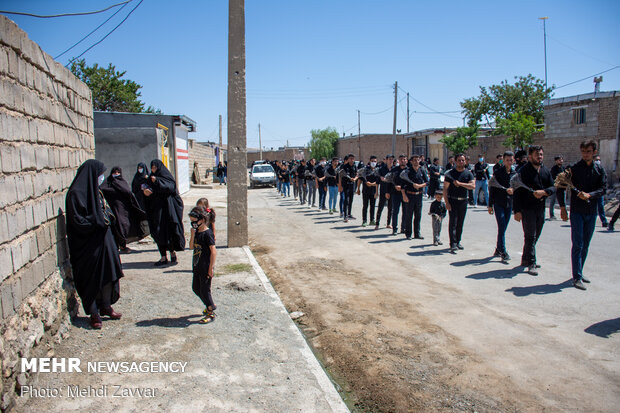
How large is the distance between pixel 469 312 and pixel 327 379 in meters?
2.35

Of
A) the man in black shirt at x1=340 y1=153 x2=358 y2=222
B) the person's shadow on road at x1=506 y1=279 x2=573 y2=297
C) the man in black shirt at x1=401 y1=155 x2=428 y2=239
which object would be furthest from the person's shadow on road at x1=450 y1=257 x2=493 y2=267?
the man in black shirt at x1=340 y1=153 x2=358 y2=222

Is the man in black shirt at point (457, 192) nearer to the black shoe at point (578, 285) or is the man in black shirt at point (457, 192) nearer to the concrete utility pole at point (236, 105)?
the black shoe at point (578, 285)

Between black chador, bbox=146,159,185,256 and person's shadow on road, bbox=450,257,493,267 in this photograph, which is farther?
person's shadow on road, bbox=450,257,493,267

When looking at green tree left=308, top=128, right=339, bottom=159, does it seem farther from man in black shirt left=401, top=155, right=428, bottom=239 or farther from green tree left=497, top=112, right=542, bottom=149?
man in black shirt left=401, top=155, right=428, bottom=239

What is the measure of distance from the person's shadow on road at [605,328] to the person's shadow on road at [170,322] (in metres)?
4.27

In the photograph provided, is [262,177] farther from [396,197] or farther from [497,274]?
[497,274]

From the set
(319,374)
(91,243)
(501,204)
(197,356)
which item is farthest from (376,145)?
(319,374)

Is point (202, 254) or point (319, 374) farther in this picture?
point (202, 254)

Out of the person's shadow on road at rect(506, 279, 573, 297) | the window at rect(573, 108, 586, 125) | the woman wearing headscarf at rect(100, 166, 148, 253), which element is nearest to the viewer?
the person's shadow on road at rect(506, 279, 573, 297)

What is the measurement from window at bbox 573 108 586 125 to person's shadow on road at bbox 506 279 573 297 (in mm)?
21634

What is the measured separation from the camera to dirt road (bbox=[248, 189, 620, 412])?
372 cm

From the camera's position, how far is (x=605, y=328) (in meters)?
4.92

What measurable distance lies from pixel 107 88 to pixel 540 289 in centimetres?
3776

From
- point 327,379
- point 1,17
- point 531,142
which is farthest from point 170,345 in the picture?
point 531,142
